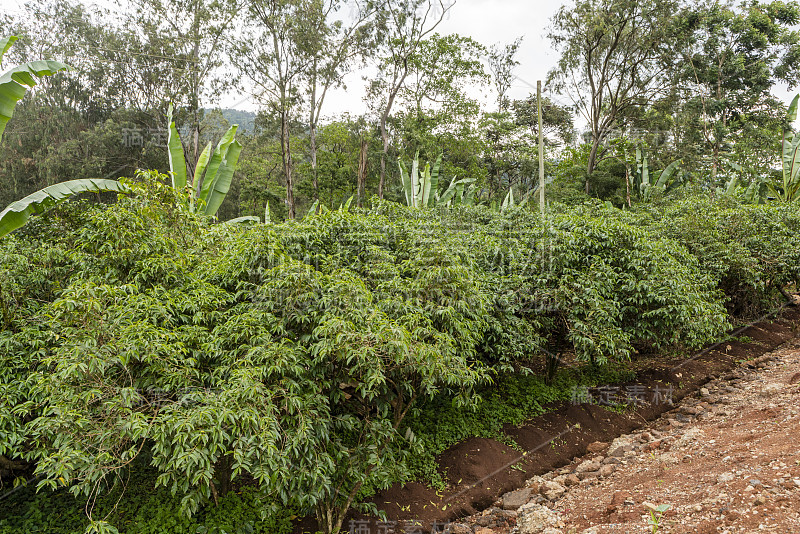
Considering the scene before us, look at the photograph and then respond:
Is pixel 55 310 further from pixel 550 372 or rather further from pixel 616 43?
pixel 616 43

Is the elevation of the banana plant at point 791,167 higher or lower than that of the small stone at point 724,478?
higher

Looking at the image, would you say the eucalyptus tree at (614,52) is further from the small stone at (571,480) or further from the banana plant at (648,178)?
the small stone at (571,480)

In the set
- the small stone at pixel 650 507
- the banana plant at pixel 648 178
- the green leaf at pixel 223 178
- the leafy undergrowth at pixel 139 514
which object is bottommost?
the leafy undergrowth at pixel 139 514

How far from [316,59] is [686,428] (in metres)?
17.8

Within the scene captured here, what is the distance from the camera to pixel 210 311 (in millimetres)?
4477

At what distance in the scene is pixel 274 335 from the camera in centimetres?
427

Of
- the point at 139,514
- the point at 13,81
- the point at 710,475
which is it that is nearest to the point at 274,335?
the point at 139,514

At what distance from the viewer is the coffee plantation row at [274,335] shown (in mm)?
3463

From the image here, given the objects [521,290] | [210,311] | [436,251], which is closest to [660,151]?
[521,290]

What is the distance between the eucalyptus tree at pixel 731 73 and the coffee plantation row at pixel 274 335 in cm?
1547

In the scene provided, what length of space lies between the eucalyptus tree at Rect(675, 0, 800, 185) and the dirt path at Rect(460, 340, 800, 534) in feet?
47.0

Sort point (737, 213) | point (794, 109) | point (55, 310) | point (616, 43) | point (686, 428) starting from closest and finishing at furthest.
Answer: point (55, 310) → point (686, 428) → point (737, 213) → point (794, 109) → point (616, 43)

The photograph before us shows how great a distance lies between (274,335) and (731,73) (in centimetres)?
2268

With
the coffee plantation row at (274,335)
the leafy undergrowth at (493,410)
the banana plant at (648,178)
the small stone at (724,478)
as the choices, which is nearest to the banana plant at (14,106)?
the coffee plantation row at (274,335)
